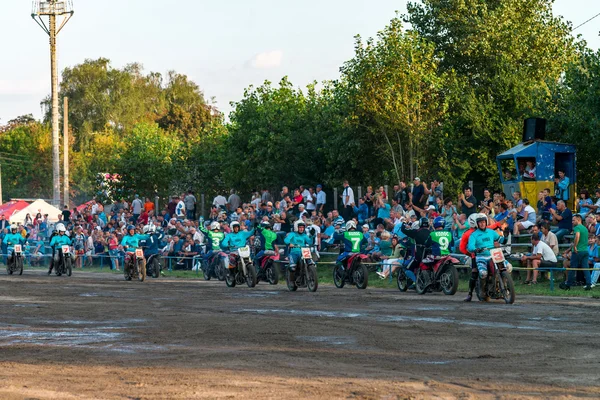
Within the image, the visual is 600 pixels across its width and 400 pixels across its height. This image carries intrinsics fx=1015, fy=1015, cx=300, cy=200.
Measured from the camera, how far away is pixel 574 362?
1134 centimetres

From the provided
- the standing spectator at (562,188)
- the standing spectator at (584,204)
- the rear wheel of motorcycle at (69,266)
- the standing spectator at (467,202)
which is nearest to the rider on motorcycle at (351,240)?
the standing spectator at (467,202)

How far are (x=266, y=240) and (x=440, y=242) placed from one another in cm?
599

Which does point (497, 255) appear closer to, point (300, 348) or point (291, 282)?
point (291, 282)

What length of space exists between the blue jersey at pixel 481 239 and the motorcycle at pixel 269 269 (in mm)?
8029

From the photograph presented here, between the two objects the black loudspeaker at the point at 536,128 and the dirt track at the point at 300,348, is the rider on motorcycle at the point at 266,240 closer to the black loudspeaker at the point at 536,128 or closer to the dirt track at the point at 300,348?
the dirt track at the point at 300,348

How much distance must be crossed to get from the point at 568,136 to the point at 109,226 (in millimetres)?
19516

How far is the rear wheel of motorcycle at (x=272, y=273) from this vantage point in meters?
27.8

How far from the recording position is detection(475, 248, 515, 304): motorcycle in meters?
20.0

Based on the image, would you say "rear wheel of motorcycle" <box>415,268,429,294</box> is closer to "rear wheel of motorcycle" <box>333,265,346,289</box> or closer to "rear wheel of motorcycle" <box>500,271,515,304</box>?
"rear wheel of motorcycle" <box>333,265,346,289</box>

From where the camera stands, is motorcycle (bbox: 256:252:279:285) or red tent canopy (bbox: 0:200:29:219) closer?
motorcycle (bbox: 256:252:279:285)

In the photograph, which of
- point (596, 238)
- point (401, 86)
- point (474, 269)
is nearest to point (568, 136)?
point (401, 86)

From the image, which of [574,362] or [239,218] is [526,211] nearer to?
[239,218]

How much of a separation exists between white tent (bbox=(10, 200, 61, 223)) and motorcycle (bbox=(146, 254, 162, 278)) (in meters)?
19.2

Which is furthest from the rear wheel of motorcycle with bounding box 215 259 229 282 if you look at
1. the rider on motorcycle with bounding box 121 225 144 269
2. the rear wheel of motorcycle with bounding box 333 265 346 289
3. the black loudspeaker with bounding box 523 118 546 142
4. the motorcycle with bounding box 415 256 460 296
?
the black loudspeaker with bounding box 523 118 546 142
